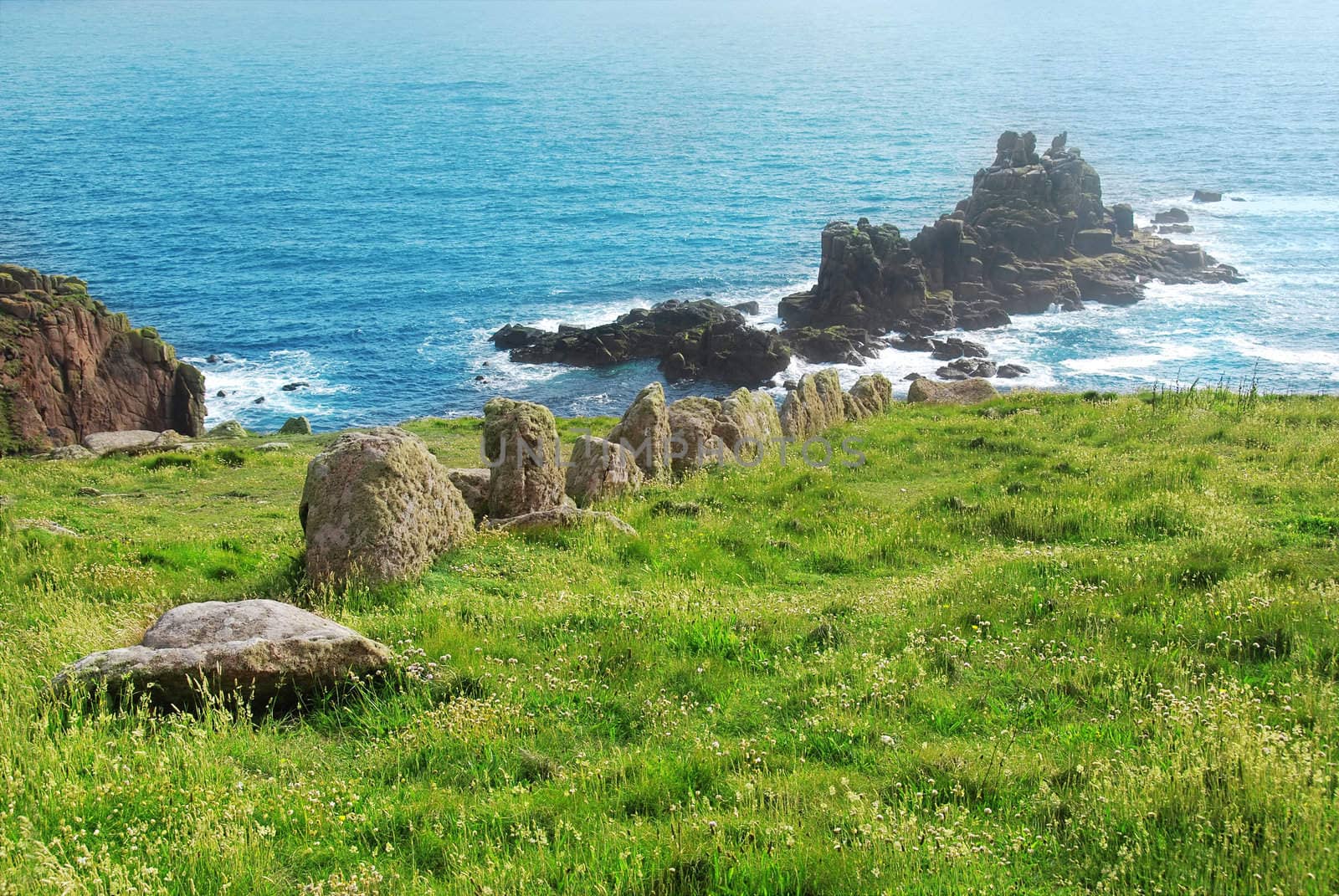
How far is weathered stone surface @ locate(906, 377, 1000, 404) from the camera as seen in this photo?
41.1 meters

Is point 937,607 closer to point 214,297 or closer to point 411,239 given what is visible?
point 214,297

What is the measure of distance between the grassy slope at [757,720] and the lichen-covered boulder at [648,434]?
6273mm

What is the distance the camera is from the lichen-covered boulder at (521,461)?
71.9 feet

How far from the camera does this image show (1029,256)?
9212 centimetres

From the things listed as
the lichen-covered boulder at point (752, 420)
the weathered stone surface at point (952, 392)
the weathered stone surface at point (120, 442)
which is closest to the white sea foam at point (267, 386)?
the weathered stone surface at point (120, 442)

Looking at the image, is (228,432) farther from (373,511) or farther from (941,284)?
(941,284)

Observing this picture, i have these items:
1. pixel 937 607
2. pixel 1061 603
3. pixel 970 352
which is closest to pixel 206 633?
pixel 937 607

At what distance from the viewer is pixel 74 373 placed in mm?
58781

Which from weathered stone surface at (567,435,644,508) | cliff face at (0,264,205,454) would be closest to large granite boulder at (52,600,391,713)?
weathered stone surface at (567,435,644,508)

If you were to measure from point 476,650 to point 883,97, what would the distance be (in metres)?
204

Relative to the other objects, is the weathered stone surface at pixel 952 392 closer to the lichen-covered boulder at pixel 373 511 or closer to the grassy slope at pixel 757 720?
the grassy slope at pixel 757 720

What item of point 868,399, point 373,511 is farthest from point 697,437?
point 373,511

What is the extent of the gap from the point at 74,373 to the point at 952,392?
48902 mm

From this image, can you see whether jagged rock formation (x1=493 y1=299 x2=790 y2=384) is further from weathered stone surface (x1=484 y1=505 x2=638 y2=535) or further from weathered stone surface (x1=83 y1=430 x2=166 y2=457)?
weathered stone surface (x1=484 y1=505 x2=638 y2=535)
